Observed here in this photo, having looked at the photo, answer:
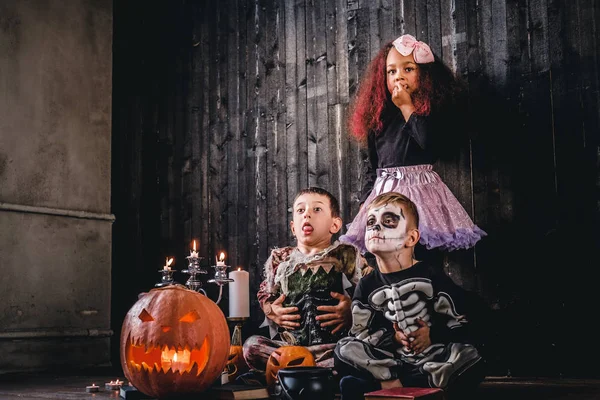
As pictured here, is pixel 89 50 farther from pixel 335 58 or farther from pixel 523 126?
pixel 523 126

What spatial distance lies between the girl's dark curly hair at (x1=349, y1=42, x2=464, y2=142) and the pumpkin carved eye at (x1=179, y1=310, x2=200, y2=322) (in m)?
1.53

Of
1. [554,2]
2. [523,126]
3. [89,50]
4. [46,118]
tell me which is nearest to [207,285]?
[46,118]

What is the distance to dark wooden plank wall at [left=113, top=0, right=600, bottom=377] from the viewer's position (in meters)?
3.49

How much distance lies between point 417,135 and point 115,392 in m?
1.81

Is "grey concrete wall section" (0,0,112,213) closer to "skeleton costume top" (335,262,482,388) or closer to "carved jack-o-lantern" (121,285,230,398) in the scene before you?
"carved jack-o-lantern" (121,285,230,398)

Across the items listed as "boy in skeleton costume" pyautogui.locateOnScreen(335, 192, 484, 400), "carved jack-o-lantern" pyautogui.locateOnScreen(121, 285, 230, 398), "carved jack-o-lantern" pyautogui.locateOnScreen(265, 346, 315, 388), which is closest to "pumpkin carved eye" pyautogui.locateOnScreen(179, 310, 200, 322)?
"carved jack-o-lantern" pyautogui.locateOnScreen(121, 285, 230, 398)

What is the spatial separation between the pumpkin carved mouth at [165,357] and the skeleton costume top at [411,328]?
525 millimetres

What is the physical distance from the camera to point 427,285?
2605mm

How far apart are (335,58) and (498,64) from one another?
1021 mm

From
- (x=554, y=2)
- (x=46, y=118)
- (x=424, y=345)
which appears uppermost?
(x=554, y=2)

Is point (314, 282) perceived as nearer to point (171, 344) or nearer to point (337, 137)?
point (171, 344)

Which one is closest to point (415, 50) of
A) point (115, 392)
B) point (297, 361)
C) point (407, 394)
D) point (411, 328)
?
point (411, 328)

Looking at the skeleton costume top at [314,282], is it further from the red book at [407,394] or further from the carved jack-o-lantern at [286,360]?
the red book at [407,394]

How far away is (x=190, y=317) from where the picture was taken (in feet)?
8.38
